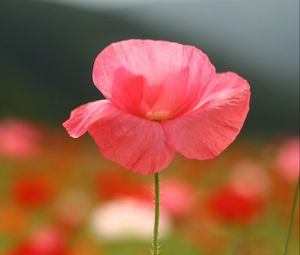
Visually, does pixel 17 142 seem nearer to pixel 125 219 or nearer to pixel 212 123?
pixel 125 219

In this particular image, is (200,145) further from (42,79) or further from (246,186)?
(42,79)

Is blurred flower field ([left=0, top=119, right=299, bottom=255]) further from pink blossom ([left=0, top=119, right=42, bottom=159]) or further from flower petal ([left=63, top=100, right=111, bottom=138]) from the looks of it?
flower petal ([left=63, top=100, right=111, bottom=138])

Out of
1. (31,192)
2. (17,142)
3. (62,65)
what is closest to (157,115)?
(31,192)

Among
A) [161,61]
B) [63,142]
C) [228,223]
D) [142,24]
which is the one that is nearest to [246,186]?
[228,223]

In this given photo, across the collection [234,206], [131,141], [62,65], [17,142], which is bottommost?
[62,65]

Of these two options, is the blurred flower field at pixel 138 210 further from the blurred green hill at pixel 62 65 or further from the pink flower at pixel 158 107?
the blurred green hill at pixel 62 65

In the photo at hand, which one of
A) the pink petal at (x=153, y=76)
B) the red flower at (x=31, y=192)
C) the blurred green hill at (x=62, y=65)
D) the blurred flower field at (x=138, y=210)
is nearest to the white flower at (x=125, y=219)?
the blurred flower field at (x=138, y=210)

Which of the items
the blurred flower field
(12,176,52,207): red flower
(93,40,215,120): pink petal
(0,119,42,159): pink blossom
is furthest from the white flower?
(93,40,215,120): pink petal
